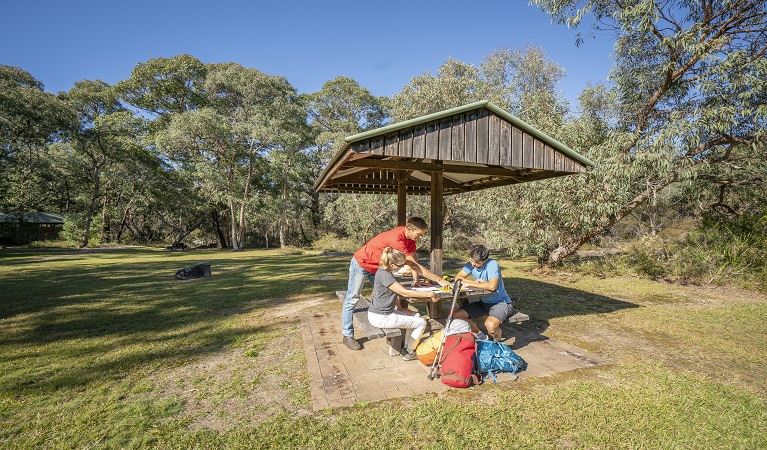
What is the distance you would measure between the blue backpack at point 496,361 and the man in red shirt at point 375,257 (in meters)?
1.05

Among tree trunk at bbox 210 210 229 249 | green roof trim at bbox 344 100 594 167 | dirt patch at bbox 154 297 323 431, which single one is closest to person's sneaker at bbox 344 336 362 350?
dirt patch at bbox 154 297 323 431

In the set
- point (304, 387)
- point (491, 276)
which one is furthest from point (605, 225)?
point (304, 387)

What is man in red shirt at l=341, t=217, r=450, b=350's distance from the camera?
4.66m

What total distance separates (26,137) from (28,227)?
30.3 ft

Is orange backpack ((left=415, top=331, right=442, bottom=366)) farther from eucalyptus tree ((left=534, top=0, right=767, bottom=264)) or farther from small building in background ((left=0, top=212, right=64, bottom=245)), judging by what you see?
small building in background ((left=0, top=212, right=64, bottom=245))

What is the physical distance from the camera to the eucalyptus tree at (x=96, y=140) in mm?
26156

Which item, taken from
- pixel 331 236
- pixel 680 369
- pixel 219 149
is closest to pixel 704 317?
pixel 680 369

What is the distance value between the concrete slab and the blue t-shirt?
27.2 inches

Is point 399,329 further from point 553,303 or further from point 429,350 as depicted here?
point 553,303

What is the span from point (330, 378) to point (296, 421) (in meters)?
0.84

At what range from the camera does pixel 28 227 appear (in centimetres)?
2912

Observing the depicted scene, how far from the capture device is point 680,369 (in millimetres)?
4305

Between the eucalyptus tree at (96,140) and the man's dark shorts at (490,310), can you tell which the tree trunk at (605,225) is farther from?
the eucalyptus tree at (96,140)

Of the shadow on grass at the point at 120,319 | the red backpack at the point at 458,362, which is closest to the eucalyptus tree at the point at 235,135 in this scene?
the shadow on grass at the point at 120,319
